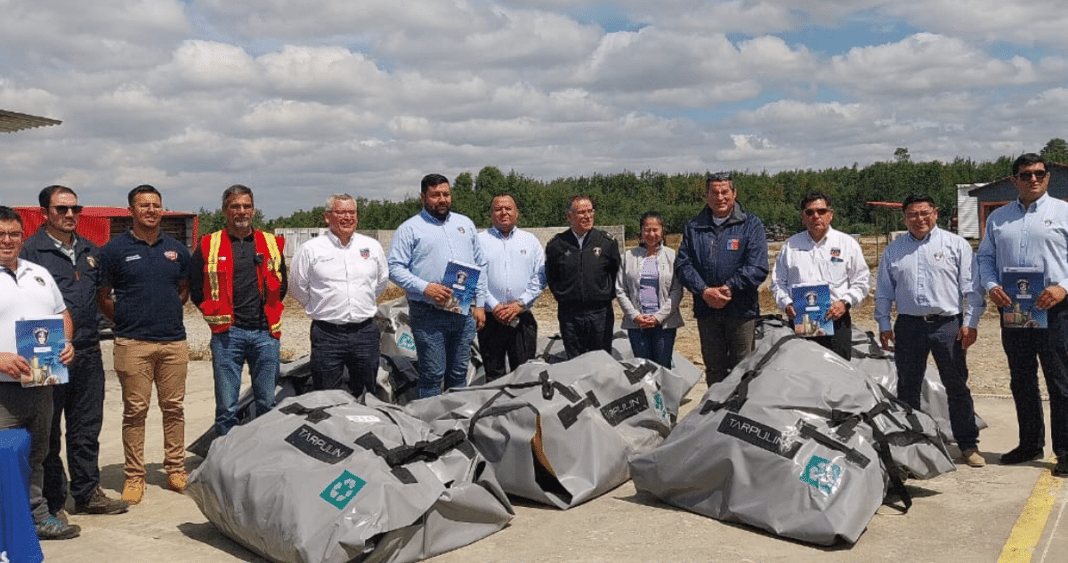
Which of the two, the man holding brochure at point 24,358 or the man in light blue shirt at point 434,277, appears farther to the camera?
the man in light blue shirt at point 434,277

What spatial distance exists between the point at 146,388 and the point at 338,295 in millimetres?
1317

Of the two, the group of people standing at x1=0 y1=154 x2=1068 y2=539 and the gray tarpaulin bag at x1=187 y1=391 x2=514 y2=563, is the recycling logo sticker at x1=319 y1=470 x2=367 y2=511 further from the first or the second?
the group of people standing at x1=0 y1=154 x2=1068 y2=539

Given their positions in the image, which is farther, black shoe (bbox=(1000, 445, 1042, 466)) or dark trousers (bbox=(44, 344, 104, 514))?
black shoe (bbox=(1000, 445, 1042, 466))

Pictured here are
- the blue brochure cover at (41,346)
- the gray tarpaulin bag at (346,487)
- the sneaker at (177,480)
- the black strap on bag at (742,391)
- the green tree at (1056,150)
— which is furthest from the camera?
the green tree at (1056,150)

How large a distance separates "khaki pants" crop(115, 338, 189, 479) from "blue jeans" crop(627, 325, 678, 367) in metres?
3.36

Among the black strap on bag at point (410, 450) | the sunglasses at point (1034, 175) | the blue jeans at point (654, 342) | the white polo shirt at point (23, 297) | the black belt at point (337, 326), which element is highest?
the sunglasses at point (1034, 175)

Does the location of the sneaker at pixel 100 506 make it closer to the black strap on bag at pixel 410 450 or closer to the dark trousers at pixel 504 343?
the black strap on bag at pixel 410 450

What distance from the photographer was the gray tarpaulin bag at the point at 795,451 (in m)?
4.66

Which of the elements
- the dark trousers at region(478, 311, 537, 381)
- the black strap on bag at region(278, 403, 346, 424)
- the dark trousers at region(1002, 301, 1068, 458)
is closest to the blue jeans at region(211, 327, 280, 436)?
the black strap on bag at region(278, 403, 346, 424)

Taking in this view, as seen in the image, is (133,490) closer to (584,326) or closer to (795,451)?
(584,326)

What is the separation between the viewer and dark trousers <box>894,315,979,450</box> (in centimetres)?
614

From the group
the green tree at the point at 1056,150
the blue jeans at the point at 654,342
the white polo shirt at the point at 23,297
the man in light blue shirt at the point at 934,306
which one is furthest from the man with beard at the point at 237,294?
the green tree at the point at 1056,150

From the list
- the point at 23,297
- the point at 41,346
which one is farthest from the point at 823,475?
the point at 23,297

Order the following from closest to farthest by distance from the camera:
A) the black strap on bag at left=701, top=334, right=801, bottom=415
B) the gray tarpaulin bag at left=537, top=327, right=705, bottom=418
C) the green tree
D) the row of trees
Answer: the black strap on bag at left=701, top=334, right=801, bottom=415
the gray tarpaulin bag at left=537, top=327, right=705, bottom=418
the row of trees
the green tree
